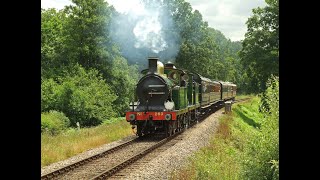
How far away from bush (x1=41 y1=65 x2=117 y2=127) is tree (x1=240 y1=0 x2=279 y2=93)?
11.0m

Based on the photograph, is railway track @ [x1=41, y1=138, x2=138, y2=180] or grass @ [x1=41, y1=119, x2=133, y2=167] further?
grass @ [x1=41, y1=119, x2=133, y2=167]

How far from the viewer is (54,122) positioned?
25.1 meters

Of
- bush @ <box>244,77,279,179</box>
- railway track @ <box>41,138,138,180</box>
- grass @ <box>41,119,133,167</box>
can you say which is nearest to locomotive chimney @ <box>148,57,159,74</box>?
grass @ <box>41,119,133,167</box>

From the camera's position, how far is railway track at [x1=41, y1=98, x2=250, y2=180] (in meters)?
10.7

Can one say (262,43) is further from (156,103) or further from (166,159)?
(166,159)

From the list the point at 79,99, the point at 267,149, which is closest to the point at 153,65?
the point at 267,149

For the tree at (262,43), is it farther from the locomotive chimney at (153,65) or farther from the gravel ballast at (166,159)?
the locomotive chimney at (153,65)

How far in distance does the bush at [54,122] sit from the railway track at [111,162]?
27.0 ft

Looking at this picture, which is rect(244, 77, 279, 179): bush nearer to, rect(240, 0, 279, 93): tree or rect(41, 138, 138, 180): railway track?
rect(41, 138, 138, 180): railway track

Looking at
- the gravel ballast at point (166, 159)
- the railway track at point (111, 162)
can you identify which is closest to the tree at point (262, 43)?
the gravel ballast at point (166, 159)
